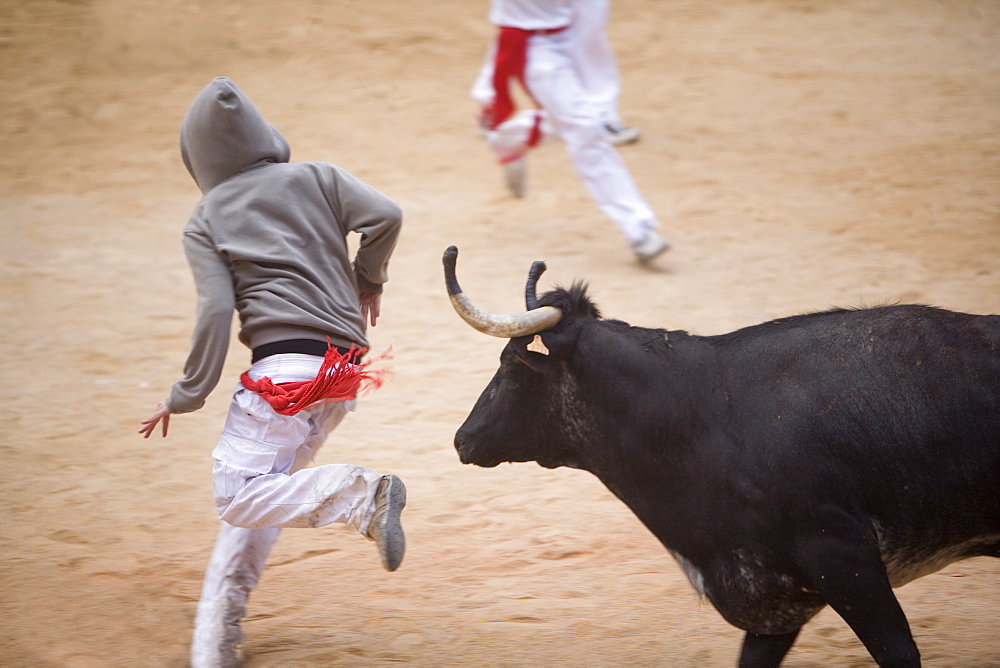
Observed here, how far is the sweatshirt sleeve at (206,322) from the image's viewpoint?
370cm

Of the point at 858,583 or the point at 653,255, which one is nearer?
the point at 858,583

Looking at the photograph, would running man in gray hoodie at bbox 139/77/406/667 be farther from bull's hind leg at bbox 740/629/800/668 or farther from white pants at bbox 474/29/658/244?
white pants at bbox 474/29/658/244

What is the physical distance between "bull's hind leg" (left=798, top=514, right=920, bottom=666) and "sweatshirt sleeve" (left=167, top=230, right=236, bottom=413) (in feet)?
6.70

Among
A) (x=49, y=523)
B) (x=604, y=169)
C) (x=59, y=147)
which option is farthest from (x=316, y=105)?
(x=49, y=523)

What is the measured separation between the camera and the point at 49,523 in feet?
17.7

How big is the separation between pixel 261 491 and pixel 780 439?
69.6 inches

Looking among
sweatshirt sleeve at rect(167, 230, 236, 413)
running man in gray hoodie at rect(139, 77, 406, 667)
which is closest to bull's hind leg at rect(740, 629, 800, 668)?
running man in gray hoodie at rect(139, 77, 406, 667)

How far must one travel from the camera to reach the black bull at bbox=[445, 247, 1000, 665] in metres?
3.33

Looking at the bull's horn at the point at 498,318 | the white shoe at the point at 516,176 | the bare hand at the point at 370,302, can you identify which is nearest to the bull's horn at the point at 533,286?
the bull's horn at the point at 498,318

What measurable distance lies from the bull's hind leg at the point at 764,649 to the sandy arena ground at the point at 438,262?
43 cm

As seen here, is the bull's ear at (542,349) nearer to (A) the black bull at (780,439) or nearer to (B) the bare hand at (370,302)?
(A) the black bull at (780,439)

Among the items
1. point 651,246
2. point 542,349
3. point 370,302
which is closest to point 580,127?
point 651,246

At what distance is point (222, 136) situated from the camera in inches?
152

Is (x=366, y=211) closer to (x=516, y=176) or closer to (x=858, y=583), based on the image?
(x=858, y=583)
